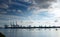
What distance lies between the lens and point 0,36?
298 inches
